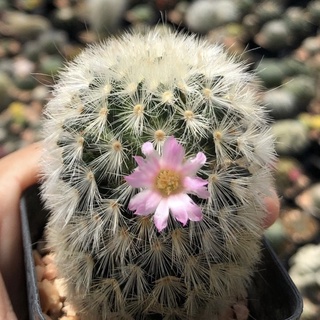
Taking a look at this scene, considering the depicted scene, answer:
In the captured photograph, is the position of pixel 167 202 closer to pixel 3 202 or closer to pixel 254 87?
pixel 254 87

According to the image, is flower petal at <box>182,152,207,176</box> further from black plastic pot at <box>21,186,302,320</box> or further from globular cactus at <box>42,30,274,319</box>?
black plastic pot at <box>21,186,302,320</box>

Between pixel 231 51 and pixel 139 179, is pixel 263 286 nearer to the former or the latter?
pixel 139 179

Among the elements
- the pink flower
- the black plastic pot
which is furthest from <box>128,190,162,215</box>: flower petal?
the black plastic pot

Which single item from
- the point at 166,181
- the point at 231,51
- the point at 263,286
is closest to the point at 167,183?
the point at 166,181

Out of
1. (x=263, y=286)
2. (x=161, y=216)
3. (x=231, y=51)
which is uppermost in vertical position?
(x=161, y=216)

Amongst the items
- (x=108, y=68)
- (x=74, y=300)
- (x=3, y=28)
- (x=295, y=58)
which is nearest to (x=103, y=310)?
(x=74, y=300)

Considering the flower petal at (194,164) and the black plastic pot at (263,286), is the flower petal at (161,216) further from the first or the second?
the black plastic pot at (263,286)
